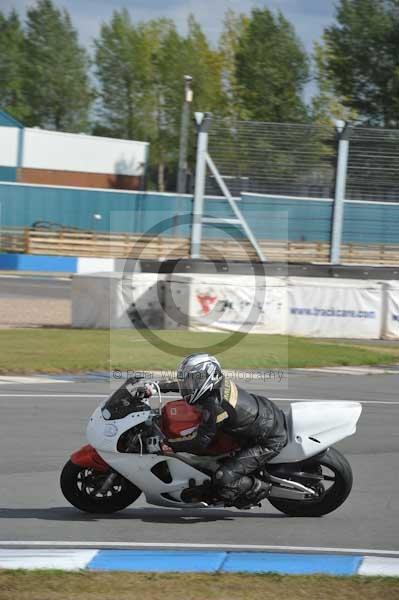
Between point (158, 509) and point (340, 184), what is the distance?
1472cm

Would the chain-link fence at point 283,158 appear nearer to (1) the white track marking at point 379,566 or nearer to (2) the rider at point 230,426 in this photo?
(2) the rider at point 230,426

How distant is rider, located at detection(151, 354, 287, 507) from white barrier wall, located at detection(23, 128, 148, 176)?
47547mm

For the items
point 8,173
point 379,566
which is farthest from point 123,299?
point 8,173

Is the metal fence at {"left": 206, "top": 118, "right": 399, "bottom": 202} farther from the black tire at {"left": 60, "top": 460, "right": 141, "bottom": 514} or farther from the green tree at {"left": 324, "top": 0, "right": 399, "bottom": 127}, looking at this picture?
the green tree at {"left": 324, "top": 0, "right": 399, "bottom": 127}

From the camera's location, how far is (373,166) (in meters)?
22.2

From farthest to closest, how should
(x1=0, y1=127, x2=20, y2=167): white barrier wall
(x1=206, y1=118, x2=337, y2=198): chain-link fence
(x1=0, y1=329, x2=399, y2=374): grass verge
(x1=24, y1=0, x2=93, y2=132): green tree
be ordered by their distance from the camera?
(x1=24, y1=0, x2=93, y2=132): green tree, (x1=0, y1=127, x2=20, y2=167): white barrier wall, (x1=206, y1=118, x2=337, y2=198): chain-link fence, (x1=0, y1=329, x2=399, y2=374): grass verge

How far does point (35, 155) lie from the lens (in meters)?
54.2

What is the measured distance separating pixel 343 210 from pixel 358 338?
9.27 feet

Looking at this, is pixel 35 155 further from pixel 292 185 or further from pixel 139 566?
pixel 139 566

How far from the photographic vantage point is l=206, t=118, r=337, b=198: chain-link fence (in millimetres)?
22016

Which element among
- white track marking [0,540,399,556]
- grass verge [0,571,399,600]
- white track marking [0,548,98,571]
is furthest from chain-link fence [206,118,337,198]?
grass verge [0,571,399,600]

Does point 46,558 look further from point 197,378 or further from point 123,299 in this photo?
point 123,299

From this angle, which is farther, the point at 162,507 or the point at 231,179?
the point at 231,179

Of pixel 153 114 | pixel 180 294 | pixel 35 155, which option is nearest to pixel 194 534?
pixel 180 294
